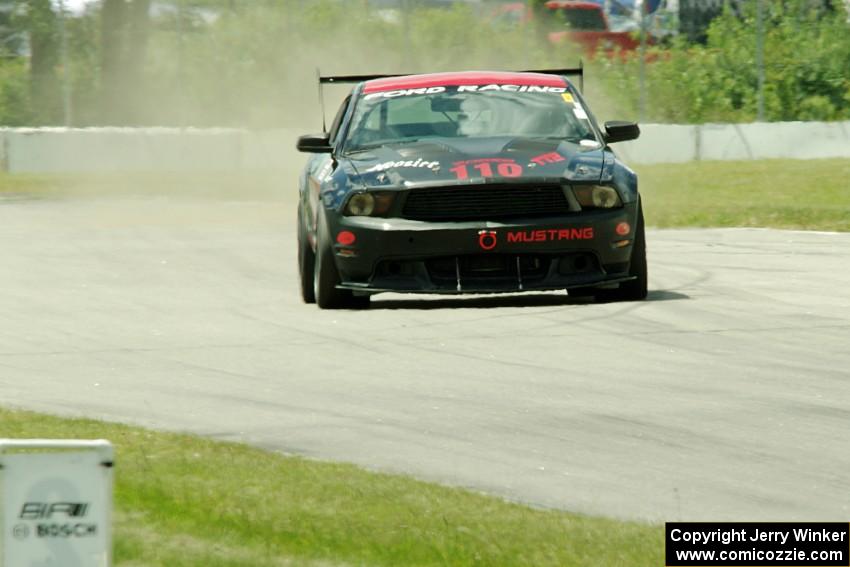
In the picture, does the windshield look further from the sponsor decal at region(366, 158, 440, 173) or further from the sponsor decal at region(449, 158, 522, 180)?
the sponsor decal at region(449, 158, 522, 180)

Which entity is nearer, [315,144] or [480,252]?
[480,252]

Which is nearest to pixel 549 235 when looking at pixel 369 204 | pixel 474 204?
pixel 474 204

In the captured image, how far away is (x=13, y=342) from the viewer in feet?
33.0

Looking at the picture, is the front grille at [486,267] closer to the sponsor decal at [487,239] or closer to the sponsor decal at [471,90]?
the sponsor decal at [487,239]

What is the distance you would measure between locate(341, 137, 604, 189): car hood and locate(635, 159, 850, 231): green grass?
25.8ft

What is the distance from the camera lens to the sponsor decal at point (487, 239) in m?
10.4

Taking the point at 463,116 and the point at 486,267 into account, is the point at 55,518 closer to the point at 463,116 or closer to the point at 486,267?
the point at 486,267

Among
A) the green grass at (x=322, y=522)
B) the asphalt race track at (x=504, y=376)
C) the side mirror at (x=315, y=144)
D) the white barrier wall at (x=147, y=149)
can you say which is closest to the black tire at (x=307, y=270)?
the asphalt race track at (x=504, y=376)

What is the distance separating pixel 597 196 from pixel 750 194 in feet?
45.4

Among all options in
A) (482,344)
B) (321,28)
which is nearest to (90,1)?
(321,28)

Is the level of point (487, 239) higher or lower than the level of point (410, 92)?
lower

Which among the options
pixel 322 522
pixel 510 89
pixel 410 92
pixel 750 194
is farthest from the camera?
pixel 750 194

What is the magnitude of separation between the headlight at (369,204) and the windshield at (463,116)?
949 mm

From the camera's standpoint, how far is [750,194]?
78.7 ft
